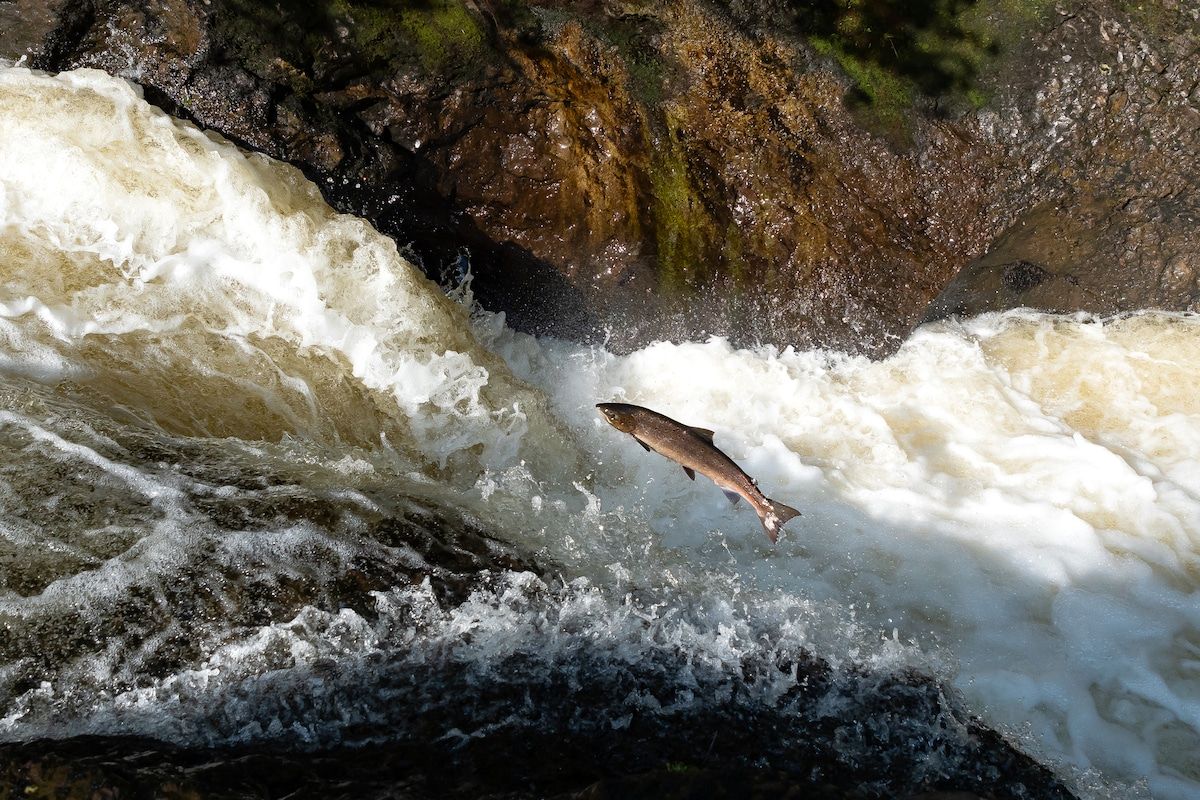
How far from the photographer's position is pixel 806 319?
6.13m

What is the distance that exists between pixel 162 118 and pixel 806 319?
11.9 feet

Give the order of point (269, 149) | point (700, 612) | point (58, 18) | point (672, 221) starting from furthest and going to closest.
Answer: point (672, 221) → point (269, 149) → point (58, 18) → point (700, 612)

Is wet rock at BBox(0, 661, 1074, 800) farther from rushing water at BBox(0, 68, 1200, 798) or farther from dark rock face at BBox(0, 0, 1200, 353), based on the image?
dark rock face at BBox(0, 0, 1200, 353)

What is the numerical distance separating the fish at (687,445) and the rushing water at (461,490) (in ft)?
1.46

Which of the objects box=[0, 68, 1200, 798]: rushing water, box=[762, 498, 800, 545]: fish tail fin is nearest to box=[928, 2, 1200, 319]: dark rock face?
box=[0, 68, 1200, 798]: rushing water

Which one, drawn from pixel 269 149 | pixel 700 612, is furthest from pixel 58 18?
pixel 700 612

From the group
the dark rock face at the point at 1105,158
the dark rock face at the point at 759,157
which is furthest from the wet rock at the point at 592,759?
the dark rock face at the point at 1105,158

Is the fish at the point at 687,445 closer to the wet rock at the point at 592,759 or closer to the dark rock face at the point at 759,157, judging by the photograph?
the wet rock at the point at 592,759

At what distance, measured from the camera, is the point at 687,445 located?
13.0ft

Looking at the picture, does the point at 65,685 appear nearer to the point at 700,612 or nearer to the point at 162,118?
the point at 700,612

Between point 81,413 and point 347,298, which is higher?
point 347,298

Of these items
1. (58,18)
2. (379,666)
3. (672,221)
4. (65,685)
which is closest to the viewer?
(65,685)

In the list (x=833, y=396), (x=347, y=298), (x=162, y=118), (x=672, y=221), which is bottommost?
(x=347, y=298)

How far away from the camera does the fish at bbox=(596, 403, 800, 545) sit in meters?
3.95
